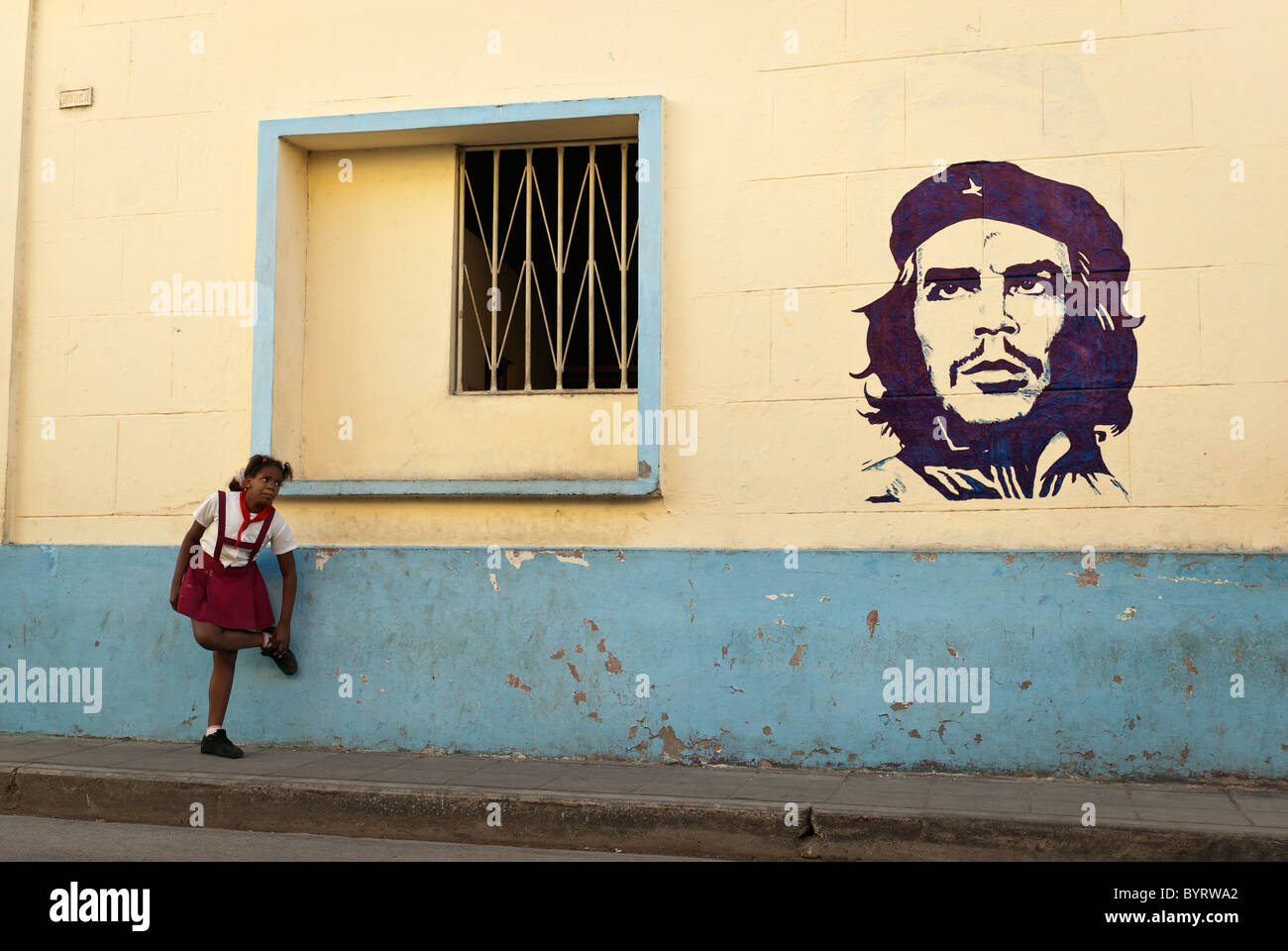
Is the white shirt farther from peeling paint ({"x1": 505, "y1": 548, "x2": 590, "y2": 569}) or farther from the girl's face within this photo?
peeling paint ({"x1": 505, "y1": 548, "x2": 590, "y2": 569})

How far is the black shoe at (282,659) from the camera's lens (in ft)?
21.5

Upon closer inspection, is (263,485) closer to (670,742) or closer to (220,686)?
(220,686)

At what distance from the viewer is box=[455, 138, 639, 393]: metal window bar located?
6840 millimetres

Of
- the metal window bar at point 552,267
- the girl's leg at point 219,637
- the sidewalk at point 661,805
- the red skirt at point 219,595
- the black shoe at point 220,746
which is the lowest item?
the sidewalk at point 661,805

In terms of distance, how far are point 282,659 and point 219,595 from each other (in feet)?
1.63

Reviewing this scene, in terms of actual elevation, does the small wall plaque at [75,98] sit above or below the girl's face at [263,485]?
above

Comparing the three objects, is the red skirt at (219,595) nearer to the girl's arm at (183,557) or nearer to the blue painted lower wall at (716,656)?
the girl's arm at (183,557)

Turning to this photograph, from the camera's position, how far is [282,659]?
21.7ft

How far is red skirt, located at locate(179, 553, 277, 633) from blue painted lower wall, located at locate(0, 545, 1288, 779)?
1.17 feet

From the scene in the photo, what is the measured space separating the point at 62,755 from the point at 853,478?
4253 mm

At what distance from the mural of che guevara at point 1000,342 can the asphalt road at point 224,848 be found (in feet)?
8.00

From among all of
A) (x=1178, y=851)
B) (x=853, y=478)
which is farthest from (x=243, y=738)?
(x=1178, y=851)

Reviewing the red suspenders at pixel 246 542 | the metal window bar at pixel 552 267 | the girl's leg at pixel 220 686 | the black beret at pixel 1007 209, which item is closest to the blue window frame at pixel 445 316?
the metal window bar at pixel 552 267

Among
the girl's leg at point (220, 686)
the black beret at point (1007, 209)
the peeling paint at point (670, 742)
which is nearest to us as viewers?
the black beret at point (1007, 209)
